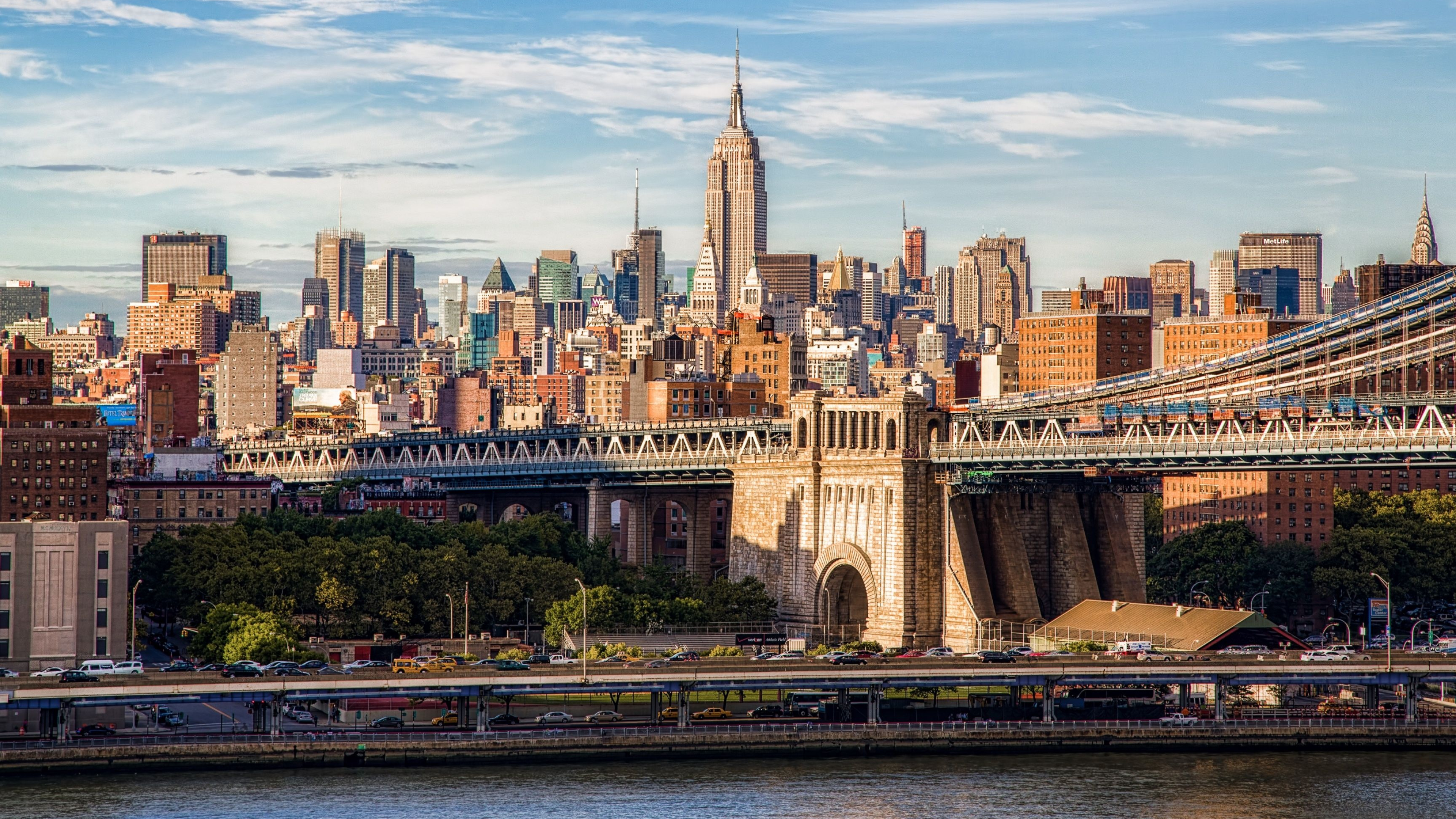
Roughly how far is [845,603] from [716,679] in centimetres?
3942

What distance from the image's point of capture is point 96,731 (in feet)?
346

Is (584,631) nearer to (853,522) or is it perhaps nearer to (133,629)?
(853,522)

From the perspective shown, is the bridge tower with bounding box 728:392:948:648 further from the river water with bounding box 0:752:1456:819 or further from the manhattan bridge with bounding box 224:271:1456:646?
the river water with bounding box 0:752:1456:819

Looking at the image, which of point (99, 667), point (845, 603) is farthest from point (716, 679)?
point (845, 603)

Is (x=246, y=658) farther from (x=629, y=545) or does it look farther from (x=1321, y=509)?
(x=1321, y=509)

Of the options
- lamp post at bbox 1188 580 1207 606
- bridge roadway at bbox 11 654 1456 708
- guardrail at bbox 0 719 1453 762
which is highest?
lamp post at bbox 1188 580 1207 606

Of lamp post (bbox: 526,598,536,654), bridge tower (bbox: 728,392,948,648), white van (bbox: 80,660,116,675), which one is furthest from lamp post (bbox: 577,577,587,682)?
white van (bbox: 80,660,116,675)

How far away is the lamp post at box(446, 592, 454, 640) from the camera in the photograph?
445 ft

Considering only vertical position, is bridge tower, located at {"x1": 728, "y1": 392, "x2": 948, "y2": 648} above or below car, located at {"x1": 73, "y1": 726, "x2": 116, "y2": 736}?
above

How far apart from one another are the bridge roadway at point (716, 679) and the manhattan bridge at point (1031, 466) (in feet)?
56.9

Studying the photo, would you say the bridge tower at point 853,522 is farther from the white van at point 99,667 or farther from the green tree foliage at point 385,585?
the white van at point 99,667

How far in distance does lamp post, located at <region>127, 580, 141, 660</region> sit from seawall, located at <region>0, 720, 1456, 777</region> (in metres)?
18.2

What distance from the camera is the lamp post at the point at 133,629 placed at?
122 meters

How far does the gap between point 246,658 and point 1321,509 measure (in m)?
92.6
